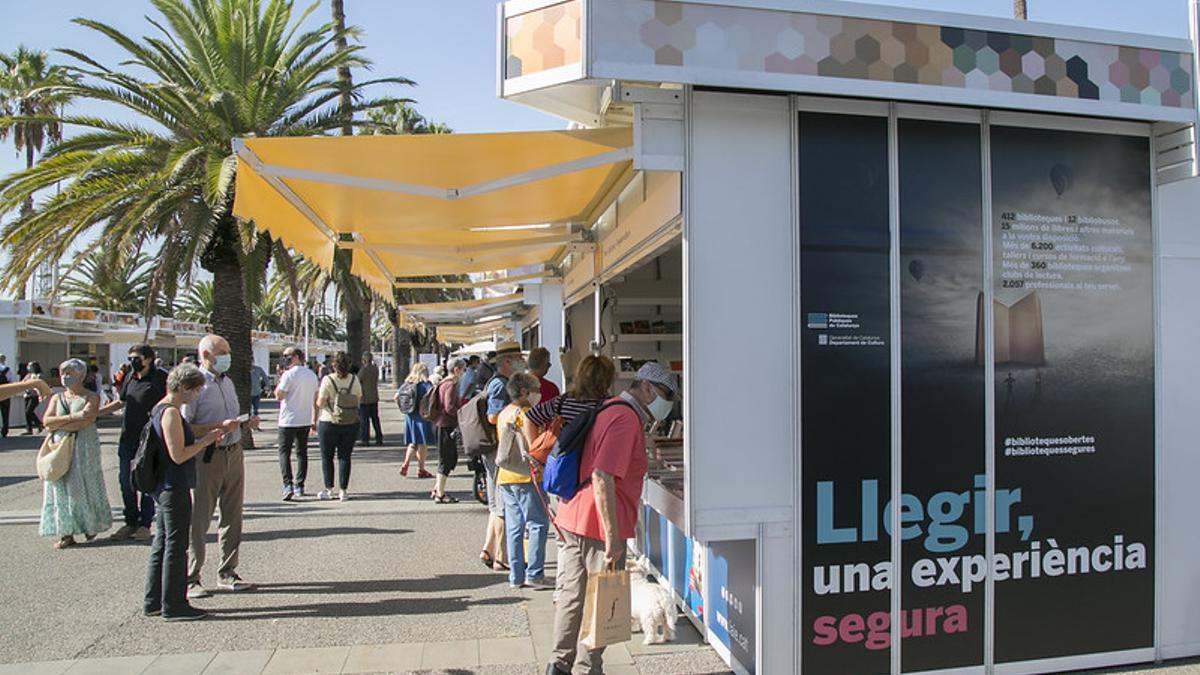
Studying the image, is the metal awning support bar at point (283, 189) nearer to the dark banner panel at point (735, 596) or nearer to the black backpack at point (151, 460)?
the black backpack at point (151, 460)

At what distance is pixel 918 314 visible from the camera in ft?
13.4

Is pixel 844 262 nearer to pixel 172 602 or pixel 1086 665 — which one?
pixel 1086 665

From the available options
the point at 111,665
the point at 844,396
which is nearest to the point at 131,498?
the point at 111,665

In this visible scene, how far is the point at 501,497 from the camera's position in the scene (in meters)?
6.09

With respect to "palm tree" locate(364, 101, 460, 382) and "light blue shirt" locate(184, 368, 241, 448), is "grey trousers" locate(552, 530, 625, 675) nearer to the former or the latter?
"light blue shirt" locate(184, 368, 241, 448)

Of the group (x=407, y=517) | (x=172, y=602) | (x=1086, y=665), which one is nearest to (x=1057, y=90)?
(x=1086, y=665)

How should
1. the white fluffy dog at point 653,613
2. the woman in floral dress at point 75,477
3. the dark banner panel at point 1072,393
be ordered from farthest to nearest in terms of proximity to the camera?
the woman in floral dress at point 75,477
the white fluffy dog at point 653,613
the dark banner panel at point 1072,393

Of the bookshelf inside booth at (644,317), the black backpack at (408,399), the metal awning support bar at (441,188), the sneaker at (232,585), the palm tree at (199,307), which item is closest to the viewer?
the metal awning support bar at (441,188)

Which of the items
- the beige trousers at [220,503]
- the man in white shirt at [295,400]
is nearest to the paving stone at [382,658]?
the beige trousers at [220,503]

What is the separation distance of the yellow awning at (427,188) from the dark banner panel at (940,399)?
156cm

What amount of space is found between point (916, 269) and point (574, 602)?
92.5 inches

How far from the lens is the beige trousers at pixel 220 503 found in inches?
218

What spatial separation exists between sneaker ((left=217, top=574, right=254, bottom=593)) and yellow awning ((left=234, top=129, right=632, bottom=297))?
245 cm

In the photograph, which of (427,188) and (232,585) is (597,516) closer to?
(427,188)
